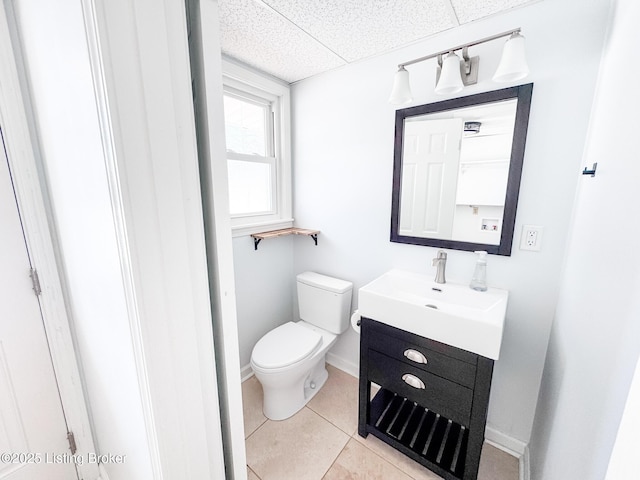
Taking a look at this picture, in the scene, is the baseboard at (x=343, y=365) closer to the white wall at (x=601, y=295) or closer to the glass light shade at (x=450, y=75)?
the white wall at (x=601, y=295)

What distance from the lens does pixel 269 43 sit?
1.35m

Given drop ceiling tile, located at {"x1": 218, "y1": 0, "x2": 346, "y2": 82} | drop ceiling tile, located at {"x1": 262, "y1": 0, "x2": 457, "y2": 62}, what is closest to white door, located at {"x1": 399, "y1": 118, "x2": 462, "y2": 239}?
drop ceiling tile, located at {"x1": 262, "y1": 0, "x2": 457, "y2": 62}

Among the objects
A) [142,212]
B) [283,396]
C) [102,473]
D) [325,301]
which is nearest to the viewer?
[142,212]

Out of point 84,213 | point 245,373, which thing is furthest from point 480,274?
point 245,373

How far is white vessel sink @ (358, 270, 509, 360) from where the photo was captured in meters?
1.01

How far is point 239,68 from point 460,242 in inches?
64.1

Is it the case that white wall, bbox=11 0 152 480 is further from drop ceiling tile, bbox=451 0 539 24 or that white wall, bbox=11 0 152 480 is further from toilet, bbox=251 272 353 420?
drop ceiling tile, bbox=451 0 539 24

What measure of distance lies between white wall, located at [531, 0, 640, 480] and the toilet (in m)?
1.07

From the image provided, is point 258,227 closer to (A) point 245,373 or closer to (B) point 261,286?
(B) point 261,286

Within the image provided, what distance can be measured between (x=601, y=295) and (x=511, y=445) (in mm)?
1237

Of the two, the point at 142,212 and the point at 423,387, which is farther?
the point at 423,387

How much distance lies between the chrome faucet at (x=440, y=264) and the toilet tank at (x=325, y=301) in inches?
22.9

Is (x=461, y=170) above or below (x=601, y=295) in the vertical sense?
above

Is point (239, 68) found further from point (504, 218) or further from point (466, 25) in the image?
point (504, 218)
